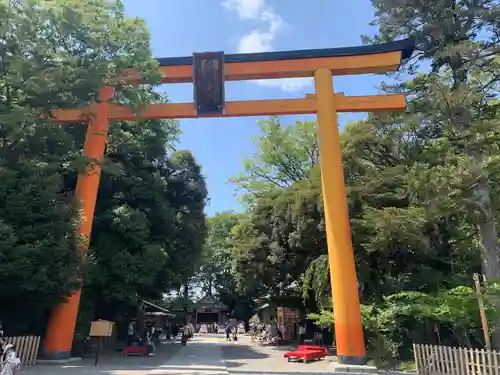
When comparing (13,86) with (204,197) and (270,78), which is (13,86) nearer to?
(270,78)

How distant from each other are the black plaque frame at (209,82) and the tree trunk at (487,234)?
342 inches

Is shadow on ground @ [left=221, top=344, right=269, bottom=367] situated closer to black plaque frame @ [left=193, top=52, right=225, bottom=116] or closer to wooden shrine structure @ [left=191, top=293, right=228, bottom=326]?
black plaque frame @ [left=193, top=52, right=225, bottom=116]

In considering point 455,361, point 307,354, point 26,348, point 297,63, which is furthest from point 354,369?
point 297,63

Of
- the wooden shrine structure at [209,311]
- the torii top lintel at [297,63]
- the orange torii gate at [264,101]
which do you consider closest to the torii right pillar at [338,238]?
the orange torii gate at [264,101]

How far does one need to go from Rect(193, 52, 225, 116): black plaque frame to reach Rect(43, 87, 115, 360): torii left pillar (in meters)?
3.12

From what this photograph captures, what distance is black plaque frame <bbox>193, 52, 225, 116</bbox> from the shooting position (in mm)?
15547

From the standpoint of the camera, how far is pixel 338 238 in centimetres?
1404

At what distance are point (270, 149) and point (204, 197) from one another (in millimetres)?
7670

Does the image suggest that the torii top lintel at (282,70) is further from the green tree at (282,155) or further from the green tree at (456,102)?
the green tree at (282,155)

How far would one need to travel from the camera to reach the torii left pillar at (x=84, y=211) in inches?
552

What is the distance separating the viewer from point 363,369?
41.1 ft

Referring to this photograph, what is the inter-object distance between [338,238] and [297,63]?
630 cm

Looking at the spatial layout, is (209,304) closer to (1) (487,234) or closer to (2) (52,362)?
(2) (52,362)

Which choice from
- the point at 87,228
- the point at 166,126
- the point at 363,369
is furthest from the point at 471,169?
the point at 166,126
